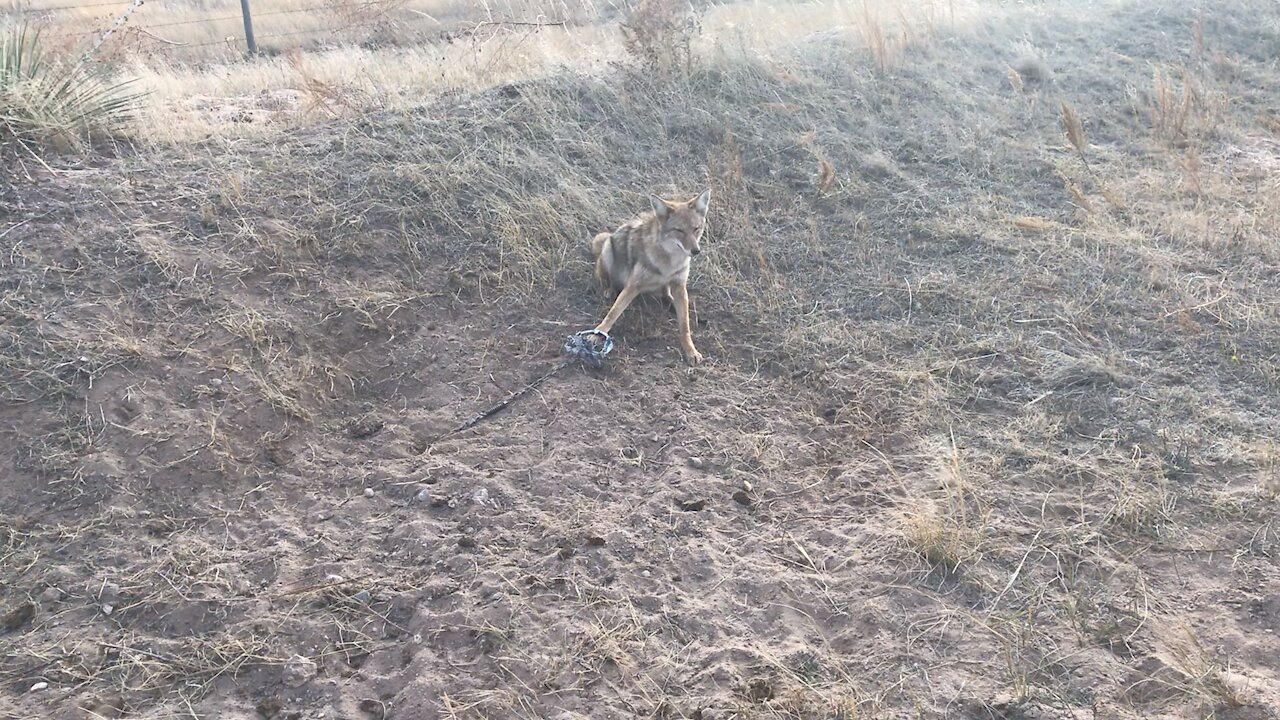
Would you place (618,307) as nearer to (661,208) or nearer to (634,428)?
(661,208)

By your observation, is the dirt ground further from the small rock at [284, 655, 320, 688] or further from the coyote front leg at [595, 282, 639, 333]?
the coyote front leg at [595, 282, 639, 333]

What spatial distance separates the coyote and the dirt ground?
29 centimetres

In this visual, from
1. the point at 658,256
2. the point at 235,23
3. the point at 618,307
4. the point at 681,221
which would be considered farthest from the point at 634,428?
the point at 235,23

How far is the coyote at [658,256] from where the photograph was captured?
6.04 metres

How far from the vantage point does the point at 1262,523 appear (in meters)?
4.19

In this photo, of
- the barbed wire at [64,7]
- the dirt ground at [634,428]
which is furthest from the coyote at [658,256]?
the barbed wire at [64,7]

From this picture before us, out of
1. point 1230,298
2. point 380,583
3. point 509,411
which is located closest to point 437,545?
point 380,583

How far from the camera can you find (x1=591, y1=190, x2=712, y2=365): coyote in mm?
6035

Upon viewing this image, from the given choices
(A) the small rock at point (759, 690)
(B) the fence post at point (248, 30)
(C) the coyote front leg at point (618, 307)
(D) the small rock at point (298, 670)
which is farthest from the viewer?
(B) the fence post at point (248, 30)

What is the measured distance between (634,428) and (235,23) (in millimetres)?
16779

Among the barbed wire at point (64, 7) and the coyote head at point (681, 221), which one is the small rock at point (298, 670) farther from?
the barbed wire at point (64, 7)

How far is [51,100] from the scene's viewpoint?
6523 mm

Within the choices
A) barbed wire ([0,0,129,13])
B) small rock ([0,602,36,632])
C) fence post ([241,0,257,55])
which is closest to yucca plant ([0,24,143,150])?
small rock ([0,602,36,632])

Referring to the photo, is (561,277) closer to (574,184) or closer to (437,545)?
(574,184)
